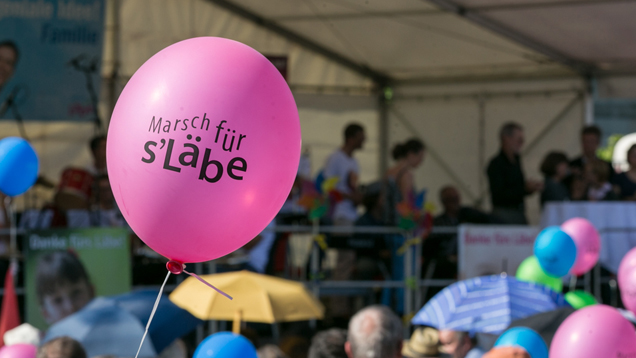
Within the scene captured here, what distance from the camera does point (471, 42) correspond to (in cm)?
990

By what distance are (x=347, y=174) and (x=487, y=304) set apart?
3.74 metres

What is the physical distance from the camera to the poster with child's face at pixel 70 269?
6.09 m

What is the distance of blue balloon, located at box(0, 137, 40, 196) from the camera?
4.50 metres

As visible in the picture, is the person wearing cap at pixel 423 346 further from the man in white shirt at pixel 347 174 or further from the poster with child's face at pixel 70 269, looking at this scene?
the man in white shirt at pixel 347 174

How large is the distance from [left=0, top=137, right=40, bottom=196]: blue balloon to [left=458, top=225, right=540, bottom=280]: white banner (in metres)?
3.59

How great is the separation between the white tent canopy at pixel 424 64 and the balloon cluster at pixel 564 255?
2972 millimetres

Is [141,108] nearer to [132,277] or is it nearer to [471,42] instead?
[132,277]

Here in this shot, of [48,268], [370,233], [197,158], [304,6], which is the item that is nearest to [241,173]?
[197,158]

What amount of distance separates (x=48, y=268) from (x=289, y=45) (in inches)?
230

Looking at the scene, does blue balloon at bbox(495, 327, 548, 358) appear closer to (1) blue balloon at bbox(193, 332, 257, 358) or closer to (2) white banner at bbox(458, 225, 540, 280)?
(1) blue balloon at bbox(193, 332, 257, 358)

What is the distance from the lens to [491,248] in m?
7.22

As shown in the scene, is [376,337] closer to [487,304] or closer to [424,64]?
Result: [487,304]

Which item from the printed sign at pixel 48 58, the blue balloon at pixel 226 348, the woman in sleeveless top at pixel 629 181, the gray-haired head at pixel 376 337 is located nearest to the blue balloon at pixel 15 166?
the blue balloon at pixel 226 348

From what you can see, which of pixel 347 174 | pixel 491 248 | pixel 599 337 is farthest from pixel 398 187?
pixel 599 337
